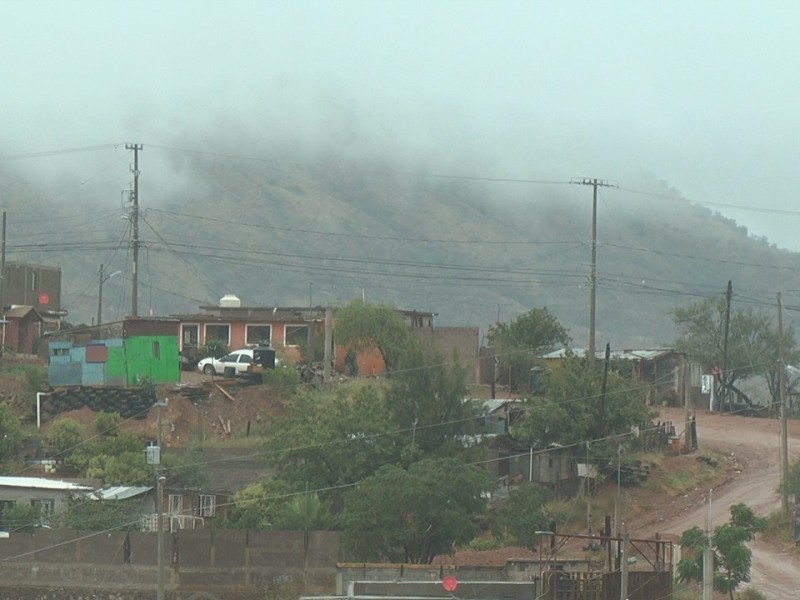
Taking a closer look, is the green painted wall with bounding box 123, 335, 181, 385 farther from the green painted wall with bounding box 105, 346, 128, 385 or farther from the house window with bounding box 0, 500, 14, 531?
the house window with bounding box 0, 500, 14, 531

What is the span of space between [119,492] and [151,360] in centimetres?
1558

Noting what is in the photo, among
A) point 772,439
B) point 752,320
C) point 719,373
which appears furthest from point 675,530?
point 752,320

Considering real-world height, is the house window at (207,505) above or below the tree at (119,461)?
below

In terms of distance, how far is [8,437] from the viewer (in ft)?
193

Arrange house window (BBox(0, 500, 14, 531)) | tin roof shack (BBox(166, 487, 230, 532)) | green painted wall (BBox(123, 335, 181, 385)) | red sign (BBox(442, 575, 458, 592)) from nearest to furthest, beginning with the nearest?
1. red sign (BBox(442, 575, 458, 592))
2. house window (BBox(0, 500, 14, 531))
3. tin roof shack (BBox(166, 487, 230, 532))
4. green painted wall (BBox(123, 335, 181, 385))

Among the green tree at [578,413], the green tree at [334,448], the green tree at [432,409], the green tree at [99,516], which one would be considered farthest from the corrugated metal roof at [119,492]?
the green tree at [578,413]

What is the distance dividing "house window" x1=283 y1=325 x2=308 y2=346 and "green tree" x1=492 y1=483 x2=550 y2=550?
27772mm

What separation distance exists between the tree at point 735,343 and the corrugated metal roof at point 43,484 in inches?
1639

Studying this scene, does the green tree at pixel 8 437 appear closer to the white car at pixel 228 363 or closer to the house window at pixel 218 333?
the white car at pixel 228 363

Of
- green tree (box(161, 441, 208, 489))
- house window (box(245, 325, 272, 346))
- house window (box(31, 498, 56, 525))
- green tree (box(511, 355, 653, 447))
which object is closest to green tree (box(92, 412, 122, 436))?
green tree (box(161, 441, 208, 489))

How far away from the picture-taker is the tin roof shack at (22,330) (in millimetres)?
76750

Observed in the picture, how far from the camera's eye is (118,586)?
4747 centimetres

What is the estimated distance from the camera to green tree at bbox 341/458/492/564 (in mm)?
46344

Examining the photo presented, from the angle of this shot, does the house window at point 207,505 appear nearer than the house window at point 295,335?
Yes
